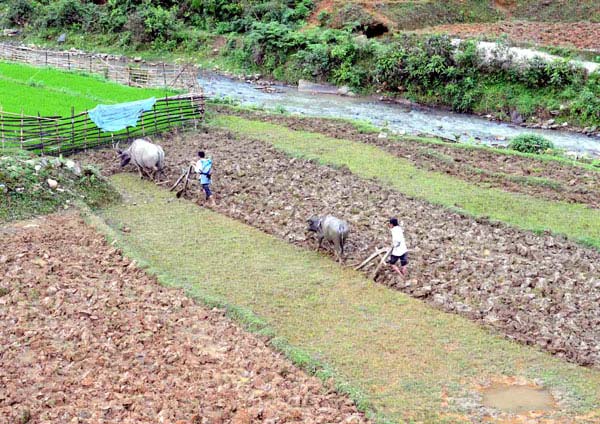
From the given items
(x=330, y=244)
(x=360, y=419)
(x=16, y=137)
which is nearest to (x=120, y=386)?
(x=360, y=419)

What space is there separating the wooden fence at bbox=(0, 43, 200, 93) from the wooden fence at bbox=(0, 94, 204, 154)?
467cm

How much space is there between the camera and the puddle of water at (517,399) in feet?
35.3

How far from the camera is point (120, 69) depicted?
3462 centimetres

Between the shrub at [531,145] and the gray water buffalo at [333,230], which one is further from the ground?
the shrub at [531,145]

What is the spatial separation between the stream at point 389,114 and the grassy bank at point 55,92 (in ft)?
13.1

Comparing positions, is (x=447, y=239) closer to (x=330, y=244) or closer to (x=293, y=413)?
(x=330, y=244)

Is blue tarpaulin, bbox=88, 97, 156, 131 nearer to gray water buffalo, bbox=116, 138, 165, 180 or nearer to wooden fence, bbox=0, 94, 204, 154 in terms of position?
wooden fence, bbox=0, 94, 204, 154

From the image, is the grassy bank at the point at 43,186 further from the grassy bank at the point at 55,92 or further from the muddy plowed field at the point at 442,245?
the grassy bank at the point at 55,92

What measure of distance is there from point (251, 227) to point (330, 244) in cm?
242

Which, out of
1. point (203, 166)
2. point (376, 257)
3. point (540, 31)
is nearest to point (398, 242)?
point (376, 257)

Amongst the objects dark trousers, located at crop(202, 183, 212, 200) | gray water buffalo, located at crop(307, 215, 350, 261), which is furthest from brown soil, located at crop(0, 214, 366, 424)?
dark trousers, located at crop(202, 183, 212, 200)

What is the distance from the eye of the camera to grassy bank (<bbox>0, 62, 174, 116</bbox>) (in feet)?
85.7

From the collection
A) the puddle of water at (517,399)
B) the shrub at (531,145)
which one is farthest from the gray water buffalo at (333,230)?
the shrub at (531,145)

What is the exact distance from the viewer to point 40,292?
13539 mm
